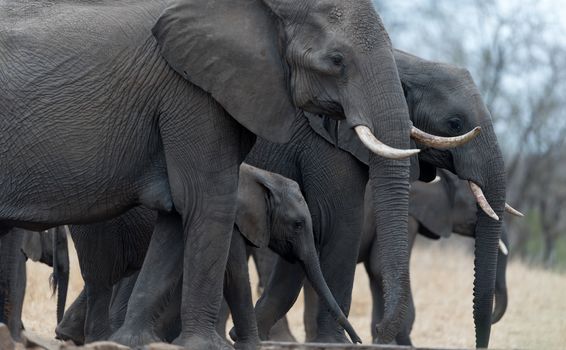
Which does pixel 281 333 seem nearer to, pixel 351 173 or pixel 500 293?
pixel 500 293

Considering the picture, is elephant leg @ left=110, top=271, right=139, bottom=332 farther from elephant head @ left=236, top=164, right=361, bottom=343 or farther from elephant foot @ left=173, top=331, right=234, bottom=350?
elephant foot @ left=173, top=331, right=234, bottom=350

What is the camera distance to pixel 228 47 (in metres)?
6.73

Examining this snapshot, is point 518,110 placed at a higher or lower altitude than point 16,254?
lower

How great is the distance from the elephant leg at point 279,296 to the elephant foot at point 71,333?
1.09 m

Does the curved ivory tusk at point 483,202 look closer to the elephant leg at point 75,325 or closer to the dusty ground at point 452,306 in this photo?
the dusty ground at point 452,306

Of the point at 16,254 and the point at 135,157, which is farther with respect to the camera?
the point at 16,254

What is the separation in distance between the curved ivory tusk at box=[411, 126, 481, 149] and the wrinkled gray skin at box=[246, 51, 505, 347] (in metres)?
1.51

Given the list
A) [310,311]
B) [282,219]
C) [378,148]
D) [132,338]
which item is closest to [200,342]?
[132,338]

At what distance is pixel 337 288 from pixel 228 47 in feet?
7.49

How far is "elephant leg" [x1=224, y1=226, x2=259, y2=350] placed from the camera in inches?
298

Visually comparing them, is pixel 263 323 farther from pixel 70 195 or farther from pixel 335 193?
pixel 70 195

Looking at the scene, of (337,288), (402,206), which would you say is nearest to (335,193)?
(337,288)

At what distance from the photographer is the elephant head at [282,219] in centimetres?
794

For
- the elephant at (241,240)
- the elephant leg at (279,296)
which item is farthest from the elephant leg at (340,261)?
the elephant at (241,240)
